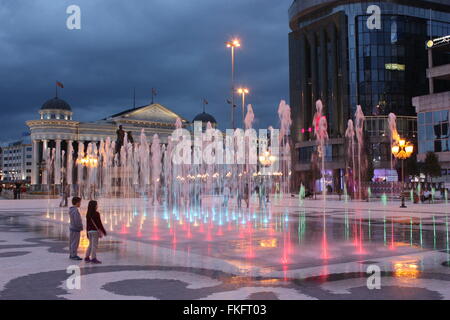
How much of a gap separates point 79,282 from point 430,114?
199ft

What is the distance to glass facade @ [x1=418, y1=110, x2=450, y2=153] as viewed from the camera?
195ft

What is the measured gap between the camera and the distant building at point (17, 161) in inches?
6417

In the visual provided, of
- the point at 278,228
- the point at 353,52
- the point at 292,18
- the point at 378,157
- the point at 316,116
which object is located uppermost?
the point at 292,18

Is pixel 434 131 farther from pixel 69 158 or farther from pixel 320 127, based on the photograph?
pixel 69 158

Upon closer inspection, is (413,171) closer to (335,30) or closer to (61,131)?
(335,30)

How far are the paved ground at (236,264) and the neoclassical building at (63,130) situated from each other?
10153cm

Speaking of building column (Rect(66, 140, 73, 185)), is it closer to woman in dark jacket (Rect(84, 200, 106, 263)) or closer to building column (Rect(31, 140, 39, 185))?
building column (Rect(31, 140, 39, 185))

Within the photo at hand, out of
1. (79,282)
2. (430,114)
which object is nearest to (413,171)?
(430,114)

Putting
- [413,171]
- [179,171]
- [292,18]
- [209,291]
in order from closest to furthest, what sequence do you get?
[209,291] → [413,171] → [292,18] → [179,171]

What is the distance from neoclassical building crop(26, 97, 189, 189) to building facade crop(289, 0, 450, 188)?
6161 centimetres

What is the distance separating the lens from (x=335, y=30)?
82.7 metres

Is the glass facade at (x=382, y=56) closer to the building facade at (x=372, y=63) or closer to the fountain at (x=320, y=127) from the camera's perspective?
the building facade at (x=372, y=63)

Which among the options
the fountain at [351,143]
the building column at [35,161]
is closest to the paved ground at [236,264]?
the fountain at [351,143]

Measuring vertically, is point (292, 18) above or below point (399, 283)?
above
